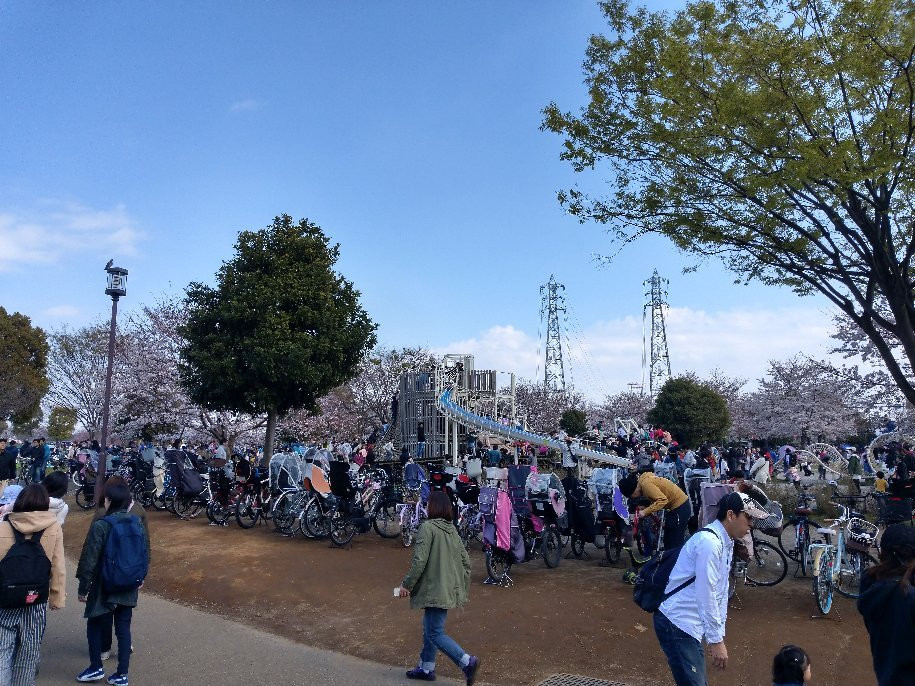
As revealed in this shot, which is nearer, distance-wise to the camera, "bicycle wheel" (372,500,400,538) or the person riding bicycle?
the person riding bicycle

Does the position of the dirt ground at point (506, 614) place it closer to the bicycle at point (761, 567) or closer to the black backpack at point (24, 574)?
the bicycle at point (761, 567)

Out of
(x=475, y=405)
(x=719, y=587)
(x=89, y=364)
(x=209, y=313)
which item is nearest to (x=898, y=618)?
(x=719, y=587)

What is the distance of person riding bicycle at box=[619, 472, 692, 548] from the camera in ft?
24.8

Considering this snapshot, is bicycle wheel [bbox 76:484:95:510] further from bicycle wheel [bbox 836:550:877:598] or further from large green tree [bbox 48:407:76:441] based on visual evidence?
large green tree [bbox 48:407:76:441]

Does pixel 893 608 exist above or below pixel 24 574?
above

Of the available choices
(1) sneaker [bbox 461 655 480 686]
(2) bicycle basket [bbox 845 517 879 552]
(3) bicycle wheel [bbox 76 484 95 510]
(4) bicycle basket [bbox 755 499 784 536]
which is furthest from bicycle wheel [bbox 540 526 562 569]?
(3) bicycle wheel [bbox 76 484 95 510]

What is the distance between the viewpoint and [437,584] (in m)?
5.27

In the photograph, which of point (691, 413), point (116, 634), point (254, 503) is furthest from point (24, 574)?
point (691, 413)

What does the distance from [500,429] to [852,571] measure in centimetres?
1573

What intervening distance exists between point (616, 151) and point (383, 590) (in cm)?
682


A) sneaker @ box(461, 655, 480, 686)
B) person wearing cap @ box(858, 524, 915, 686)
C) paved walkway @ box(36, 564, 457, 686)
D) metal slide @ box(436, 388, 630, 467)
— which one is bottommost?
paved walkway @ box(36, 564, 457, 686)

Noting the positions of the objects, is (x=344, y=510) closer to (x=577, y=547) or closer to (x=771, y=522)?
(x=577, y=547)

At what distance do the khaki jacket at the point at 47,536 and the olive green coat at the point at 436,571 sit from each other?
241 cm

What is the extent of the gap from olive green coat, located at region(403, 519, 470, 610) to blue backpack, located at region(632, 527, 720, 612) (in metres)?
1.77
